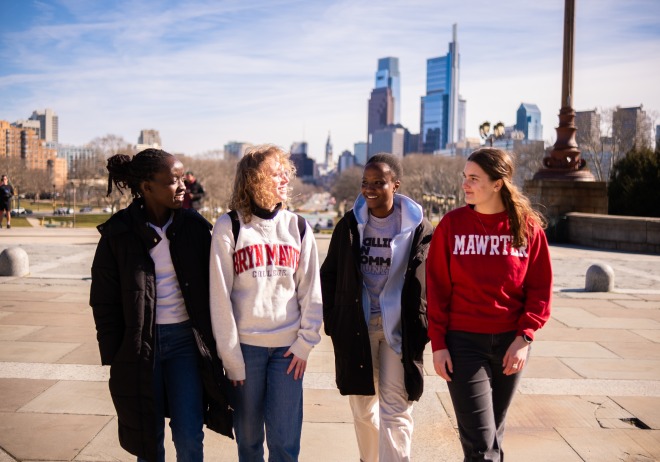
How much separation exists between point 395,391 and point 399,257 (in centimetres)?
73

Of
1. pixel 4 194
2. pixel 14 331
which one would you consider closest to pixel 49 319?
pixel 14 331

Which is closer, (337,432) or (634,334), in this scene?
(337,432)

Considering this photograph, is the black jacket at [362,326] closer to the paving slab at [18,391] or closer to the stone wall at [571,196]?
the paving slab at [18,391]

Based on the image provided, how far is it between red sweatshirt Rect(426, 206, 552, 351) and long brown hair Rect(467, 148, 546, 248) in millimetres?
46

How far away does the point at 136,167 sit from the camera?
306 centimetres

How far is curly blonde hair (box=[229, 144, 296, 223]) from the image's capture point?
307cm

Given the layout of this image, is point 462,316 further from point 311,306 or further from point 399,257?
point 311,306

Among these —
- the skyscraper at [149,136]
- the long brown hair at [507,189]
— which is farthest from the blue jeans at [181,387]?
the skyscraper at [149,136]

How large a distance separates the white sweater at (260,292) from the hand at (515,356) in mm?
937

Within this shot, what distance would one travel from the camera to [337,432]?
4.31 meters

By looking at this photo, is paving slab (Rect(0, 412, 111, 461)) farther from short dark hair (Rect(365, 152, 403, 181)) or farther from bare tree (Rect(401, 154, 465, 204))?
bare tree (Rect(401, 154, 465, 204))

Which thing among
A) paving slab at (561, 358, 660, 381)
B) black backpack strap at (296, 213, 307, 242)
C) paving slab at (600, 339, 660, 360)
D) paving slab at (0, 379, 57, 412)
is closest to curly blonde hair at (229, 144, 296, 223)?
black backpack strap at (296, 213, 307, 242)

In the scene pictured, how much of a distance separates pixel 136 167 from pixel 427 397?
10.4ft

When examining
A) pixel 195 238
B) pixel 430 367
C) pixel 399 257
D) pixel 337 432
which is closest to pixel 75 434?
pixel 337 432
